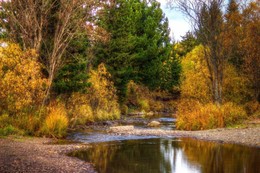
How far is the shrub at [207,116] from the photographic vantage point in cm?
2723

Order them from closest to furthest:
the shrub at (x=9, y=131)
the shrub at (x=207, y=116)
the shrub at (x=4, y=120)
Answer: the shrub at (x=9, y=131), the shrub at (x=4, y=120), the shrub at (x=207, y=116)

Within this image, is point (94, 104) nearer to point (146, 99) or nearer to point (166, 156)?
point (166, 156)

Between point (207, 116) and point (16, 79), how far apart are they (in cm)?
1497

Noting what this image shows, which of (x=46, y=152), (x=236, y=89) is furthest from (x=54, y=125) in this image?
(x=236, y=89)

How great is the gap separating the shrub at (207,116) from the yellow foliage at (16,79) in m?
12.8

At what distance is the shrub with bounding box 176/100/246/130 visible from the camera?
27234 mm

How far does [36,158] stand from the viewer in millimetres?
13547

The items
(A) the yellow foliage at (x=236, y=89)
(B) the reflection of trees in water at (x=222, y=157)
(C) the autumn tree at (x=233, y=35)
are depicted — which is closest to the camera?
(B) the reflection of trees in water at (x=222, y=157)

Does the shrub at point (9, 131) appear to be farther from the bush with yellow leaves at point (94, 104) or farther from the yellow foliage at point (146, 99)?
the yellow foliage at point (146, 99)

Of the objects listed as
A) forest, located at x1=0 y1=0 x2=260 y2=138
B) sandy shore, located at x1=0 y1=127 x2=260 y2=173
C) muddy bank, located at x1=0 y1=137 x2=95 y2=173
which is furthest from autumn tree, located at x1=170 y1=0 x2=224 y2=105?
muddy bank, located at x1=0 y1=137 x2=95 y2=173

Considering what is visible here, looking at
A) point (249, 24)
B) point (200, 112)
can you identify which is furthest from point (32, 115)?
point (249, 24)

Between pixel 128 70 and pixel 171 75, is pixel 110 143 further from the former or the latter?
pixel 171 75

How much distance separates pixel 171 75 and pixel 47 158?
171 ft

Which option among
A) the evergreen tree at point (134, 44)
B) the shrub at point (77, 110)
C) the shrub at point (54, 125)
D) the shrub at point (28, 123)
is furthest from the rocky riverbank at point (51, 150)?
the evergreen tree at point (134, 44)
